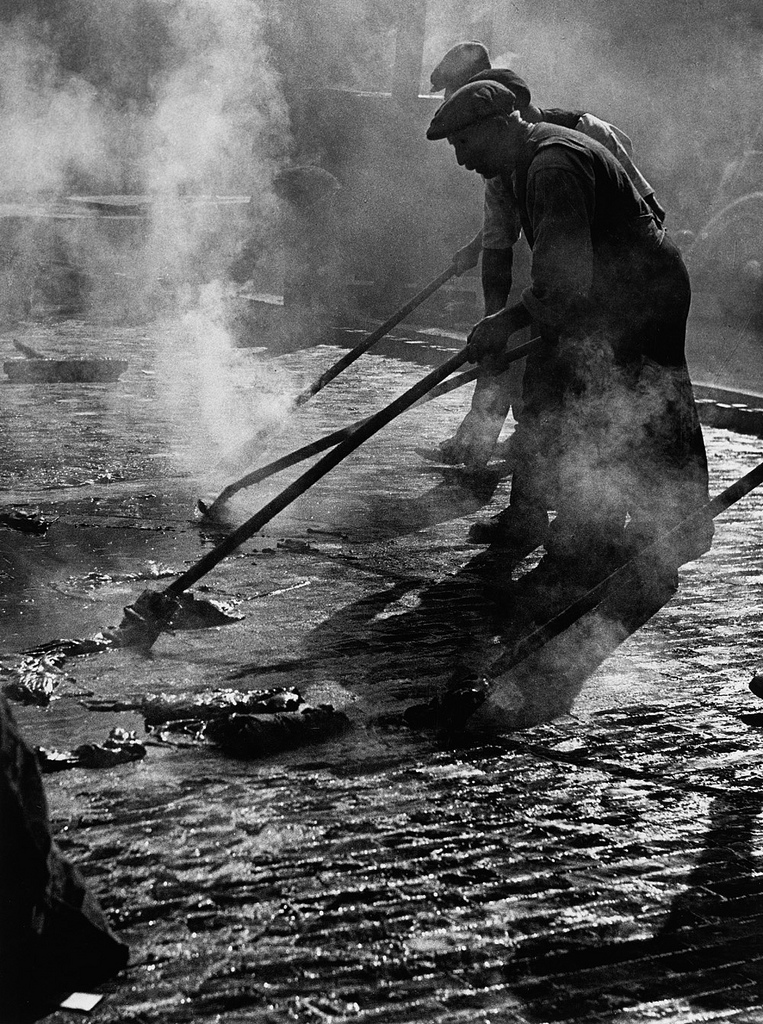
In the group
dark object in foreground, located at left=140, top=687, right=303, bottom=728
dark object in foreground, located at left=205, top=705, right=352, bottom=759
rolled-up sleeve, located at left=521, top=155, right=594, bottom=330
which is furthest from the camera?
rolled-up sleeve, located at left=521, top=155, right=594, bottom=330

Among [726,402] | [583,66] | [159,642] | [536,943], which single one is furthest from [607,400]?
[583,66]

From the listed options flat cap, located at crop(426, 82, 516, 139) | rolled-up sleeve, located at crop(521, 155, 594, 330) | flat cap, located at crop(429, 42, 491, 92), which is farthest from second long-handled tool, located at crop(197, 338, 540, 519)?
flat cap, located at crop(429, 42, 491, 92)

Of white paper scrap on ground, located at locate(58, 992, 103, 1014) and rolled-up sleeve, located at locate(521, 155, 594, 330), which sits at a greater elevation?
rolled-up sleeve, located at locate(521, 155, 594, 330)

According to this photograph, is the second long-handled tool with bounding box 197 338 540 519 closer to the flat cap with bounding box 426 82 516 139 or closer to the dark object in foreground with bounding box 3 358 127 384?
the flat cap with bounding box 426 82 516 139

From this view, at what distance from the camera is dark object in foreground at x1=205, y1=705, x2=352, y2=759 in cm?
363

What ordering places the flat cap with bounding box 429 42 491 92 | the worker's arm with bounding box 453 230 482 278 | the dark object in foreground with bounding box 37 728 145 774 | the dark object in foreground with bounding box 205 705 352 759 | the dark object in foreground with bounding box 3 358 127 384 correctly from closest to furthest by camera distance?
the dark object in foreground with bounding box 37 728 145 774 → the dark object in foreground with bounding box 205 705 352 759 → the worker's arm with bounding box 453 230 482 278 → the flat cap with bounding box 429 42 491 92 → the dark object in foreground with bounding box 3 358 127 384

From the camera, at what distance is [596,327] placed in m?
5.26

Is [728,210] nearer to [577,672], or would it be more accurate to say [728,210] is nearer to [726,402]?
[726,402]

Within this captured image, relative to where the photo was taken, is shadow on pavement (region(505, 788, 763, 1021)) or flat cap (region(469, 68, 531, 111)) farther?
flat cap (region(469, 68, 531, 111))

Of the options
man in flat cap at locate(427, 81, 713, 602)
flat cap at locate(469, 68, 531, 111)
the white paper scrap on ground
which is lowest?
the white paper scrap on ground

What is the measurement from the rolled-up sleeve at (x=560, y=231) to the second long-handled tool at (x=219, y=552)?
36cm

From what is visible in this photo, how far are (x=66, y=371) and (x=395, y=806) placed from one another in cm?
767

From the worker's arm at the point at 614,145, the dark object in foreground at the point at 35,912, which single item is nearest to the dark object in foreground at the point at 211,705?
the dark object in foreground at the point at 35,912

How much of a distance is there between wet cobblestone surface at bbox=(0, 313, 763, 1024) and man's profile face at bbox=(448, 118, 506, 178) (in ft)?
5.58
